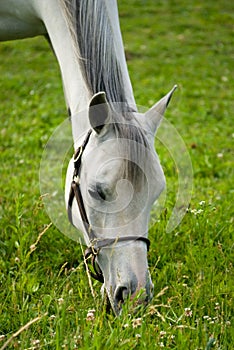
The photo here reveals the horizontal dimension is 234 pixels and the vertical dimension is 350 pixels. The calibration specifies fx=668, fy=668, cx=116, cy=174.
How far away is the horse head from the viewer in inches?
96.0

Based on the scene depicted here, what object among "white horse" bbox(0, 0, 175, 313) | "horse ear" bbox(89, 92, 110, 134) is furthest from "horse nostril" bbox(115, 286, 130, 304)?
"horse ear" bbox(89, 92, 110, 134)

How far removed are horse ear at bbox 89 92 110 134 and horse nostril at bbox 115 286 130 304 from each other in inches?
24.0

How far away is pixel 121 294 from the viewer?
2.46 meters

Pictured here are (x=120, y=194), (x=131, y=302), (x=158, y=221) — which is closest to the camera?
(x=131, y=302)

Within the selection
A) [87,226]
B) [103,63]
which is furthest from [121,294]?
[103,63]

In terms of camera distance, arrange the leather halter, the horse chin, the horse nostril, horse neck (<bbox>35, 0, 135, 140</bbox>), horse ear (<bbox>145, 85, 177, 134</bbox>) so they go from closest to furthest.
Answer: the horse chin → the horse nostril → the leather halter → horse ear (<bbox>145, 85, 177, 134</bbox>) → horse neck (<bbox>35, 0, 135, 140</bbox>)

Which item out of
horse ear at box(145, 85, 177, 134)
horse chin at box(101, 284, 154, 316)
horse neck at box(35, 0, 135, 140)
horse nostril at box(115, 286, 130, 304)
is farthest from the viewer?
horse neck at box(35, 0, 135, 140)

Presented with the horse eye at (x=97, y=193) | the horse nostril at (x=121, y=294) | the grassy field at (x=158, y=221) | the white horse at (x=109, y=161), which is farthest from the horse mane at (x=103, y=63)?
the grassy field at (x=158, y=221)

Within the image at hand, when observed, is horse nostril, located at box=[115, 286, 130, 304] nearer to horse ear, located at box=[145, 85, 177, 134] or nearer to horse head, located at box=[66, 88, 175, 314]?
horse head, located at box=[66, 88, 175, 314]

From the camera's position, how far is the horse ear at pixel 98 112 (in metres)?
2.46

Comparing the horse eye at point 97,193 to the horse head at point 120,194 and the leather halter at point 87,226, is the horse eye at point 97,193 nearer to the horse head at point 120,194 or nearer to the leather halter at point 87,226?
the horse head at point 120,194

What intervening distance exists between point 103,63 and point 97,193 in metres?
0.52

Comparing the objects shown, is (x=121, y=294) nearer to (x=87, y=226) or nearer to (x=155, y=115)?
(x=87, y=226)

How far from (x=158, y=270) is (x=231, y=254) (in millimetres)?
430
